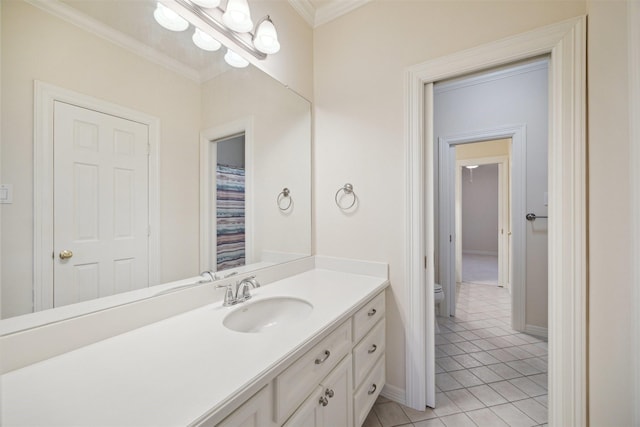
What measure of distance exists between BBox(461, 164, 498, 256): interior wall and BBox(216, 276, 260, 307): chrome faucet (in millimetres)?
6867

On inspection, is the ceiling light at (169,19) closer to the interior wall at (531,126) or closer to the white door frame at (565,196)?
the white door frame at (565,196)

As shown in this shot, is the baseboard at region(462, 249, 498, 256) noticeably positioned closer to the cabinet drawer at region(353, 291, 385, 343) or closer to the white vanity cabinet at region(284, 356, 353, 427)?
the cabinet drawer at region(353, 291, 385, 343)

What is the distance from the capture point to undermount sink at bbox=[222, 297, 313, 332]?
116 centimetres

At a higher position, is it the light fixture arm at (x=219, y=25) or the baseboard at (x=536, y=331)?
the light fixture arm at (x=219, y=25)

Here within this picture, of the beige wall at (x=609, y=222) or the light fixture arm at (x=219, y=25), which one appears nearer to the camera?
the beige wall at (x=609, y=222)

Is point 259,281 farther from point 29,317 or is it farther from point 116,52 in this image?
point 116,52

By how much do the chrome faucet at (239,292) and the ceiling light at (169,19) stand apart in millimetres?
1150

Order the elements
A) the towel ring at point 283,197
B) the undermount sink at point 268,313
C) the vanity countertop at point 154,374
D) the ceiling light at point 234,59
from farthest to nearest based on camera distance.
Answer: the towel ring at point 283,197 < the ceiling light at point 234,59 < the undermount sink at point 268,313 < the vanity countertop at point 154,374

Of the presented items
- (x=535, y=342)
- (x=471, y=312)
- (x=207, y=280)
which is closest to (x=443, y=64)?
(x=207, y=280)

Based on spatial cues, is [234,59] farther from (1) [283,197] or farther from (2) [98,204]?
(2) [98,204]

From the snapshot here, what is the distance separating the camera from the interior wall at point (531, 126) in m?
2.39

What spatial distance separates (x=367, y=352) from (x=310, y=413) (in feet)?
1.74

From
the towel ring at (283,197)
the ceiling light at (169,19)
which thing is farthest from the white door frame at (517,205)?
the ceiling light at (169,19)

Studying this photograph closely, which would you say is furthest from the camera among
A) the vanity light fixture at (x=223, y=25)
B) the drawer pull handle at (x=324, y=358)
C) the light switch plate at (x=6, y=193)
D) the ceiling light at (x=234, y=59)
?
the ceiling light at (x=234, y=59)
